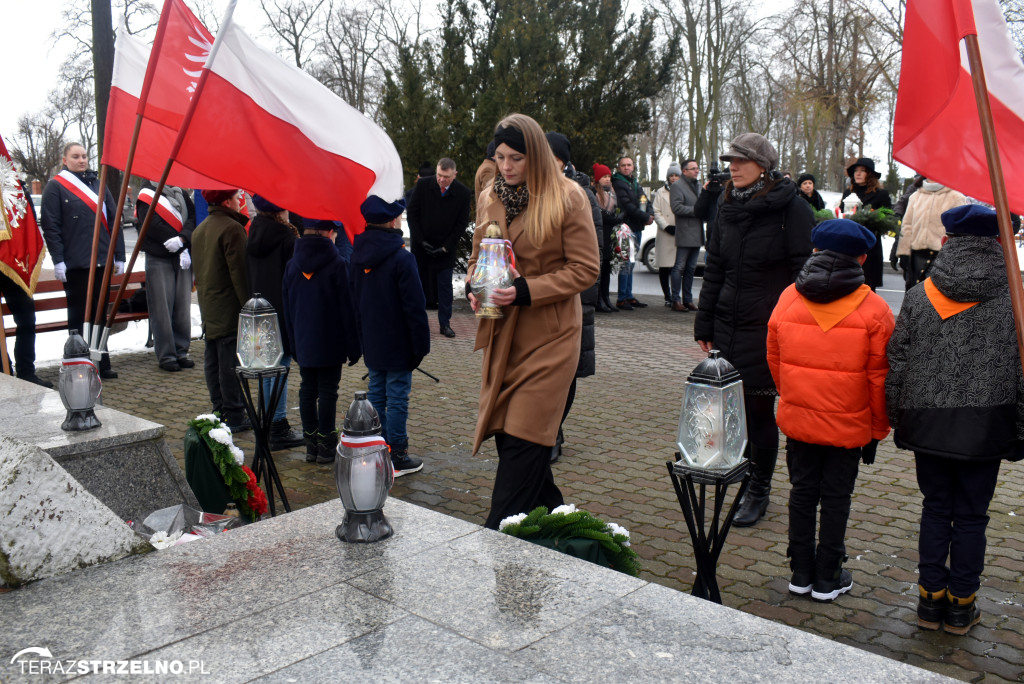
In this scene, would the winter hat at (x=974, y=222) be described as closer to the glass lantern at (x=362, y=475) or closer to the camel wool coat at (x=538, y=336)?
the camel wool coat at (x=538, y=336)

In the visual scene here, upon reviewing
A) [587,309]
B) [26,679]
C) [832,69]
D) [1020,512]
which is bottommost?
[1020,512]

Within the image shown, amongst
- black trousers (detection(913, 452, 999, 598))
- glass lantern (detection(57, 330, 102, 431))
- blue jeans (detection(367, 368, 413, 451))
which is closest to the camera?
black trousers (detection(913, 452, 999, 598))

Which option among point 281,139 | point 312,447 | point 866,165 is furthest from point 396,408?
point 866,165

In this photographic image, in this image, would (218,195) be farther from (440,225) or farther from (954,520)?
(954,520)

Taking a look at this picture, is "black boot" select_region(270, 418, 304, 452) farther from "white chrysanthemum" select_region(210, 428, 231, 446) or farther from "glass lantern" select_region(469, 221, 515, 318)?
"glass lantern" select_region(469, 221, 515, 318)

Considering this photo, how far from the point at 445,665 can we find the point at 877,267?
32.3 ft

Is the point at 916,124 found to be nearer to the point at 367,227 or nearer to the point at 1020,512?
the point at 1020,512

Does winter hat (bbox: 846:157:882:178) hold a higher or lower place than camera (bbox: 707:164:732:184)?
higher

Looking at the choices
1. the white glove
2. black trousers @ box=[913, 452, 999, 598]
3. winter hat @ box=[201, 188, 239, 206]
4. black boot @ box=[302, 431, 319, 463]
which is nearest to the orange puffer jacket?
black trousers @ box=[913, 452, 999, 598]

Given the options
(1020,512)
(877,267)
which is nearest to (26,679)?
(1020,512)

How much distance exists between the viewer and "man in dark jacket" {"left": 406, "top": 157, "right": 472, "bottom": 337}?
1156 centimetres

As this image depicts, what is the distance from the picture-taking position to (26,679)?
7.65 ft

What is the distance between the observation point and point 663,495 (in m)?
5.70

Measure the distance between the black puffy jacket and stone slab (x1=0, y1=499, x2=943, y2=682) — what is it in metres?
2.27
